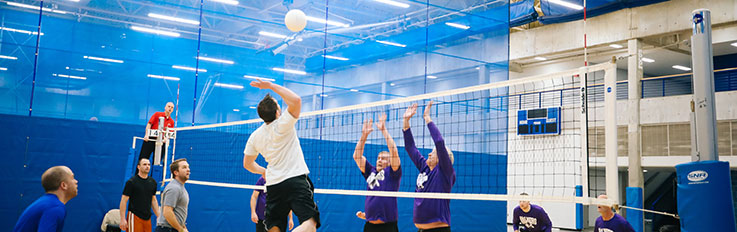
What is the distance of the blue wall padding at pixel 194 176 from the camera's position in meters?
9.25

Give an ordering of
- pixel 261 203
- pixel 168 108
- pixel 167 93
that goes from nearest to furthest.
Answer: pixel 261 203
pixel 168 108
pixel 167 93

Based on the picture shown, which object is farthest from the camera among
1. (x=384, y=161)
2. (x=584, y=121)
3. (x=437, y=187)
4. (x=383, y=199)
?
(x=384, y=161)

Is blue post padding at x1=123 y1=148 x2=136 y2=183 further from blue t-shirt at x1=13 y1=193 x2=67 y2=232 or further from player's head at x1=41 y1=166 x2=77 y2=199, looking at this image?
blue t-shirt at x1=13 y1=193 x2=67 y2=232

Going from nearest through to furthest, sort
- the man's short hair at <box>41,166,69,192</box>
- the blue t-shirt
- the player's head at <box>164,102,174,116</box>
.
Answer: the blue t-shirt → the man's short hair at <box>41,166,69,192</box> → the player's head at <box>164,102,174,116</box>

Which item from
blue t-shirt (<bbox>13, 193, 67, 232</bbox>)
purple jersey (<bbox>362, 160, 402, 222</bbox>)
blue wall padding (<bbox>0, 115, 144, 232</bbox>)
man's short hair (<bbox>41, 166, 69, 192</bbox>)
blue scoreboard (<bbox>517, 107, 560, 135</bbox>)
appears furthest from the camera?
blue scoreboard (<bbox>517, 107, 560, 135</bbox>)

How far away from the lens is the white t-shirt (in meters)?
4.44

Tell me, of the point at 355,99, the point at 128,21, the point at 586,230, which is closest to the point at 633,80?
the point at 586,230

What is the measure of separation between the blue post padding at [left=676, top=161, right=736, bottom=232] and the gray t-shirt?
5.33 metres

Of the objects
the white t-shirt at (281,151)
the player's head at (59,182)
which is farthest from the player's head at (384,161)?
the player's head at (59,182)

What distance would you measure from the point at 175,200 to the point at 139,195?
5.03ft

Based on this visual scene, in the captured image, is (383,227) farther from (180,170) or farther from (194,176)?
(194,176)

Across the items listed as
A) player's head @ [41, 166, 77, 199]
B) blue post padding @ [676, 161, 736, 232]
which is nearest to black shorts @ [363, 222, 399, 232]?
blue post padding @ [676, 161, 736, 232]

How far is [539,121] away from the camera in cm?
2077

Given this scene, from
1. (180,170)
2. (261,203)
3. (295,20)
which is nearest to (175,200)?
(180,170)
